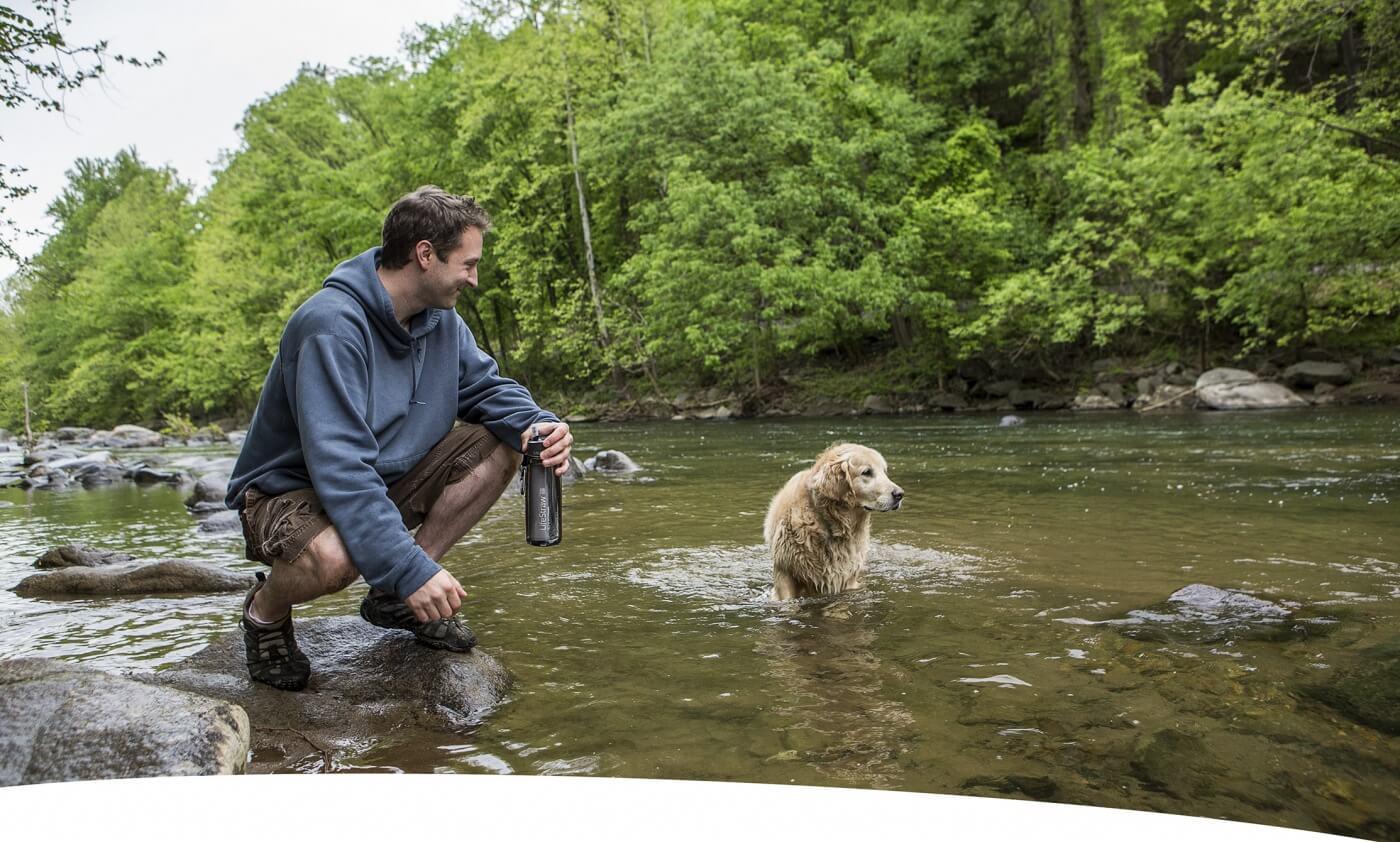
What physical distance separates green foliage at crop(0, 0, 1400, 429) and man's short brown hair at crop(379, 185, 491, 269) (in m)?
11.3

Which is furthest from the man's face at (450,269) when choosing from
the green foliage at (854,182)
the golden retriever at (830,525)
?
the green foliage at (854,182)

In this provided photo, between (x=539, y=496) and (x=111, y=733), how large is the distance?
5.21ft

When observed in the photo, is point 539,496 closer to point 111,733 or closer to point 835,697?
point 835,697

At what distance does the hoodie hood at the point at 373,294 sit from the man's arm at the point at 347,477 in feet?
0.86

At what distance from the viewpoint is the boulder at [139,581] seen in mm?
5703

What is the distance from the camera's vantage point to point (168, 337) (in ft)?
157

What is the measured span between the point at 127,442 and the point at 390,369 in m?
36.2

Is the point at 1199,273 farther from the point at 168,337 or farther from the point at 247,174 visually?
the point at 168,337

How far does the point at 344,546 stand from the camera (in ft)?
10.1

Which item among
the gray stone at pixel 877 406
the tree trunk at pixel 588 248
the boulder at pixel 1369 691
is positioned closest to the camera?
the boulder at pixel 1369 691

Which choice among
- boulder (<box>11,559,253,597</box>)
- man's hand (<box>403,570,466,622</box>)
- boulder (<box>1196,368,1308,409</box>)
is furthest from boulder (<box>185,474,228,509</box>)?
boulder (<box>1196,368,1308,409</box>)

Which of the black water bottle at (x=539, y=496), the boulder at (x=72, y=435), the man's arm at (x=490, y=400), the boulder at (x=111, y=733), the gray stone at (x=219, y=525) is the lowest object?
the boulder at (x=72, y=435)

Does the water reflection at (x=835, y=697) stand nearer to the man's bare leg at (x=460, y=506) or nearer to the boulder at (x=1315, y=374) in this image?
the man's bare leg at (x=460, y=506)

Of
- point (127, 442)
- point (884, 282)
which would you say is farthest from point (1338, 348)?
point (127, 442)
